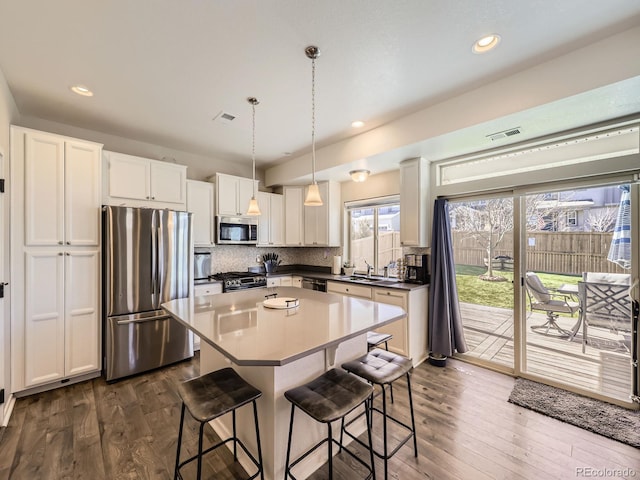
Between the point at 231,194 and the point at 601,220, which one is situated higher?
the point at 231,194

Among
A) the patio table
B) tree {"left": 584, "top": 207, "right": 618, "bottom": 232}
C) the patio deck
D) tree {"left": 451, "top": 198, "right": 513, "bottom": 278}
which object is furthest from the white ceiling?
the patio deck

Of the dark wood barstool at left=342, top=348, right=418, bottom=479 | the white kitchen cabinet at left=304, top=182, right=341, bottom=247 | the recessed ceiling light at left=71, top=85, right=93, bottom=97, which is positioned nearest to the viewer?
the dark wood barstool at left=342, top=348, right=418, bottom=479

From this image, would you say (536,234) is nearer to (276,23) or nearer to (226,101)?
(276,23)

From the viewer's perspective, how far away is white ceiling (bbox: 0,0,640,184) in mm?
1638

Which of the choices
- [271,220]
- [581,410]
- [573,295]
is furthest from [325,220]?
[581,410]

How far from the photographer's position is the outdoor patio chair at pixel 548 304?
2.84m

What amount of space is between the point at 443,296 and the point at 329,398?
2357 millimetres

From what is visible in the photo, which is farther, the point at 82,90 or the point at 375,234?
the point at 375,234

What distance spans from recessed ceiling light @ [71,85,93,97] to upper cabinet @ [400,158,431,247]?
3399 mm

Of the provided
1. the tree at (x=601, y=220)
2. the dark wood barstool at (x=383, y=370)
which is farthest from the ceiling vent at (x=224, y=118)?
the tree at (x=601, y=220)

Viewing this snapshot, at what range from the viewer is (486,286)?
3.36 meters

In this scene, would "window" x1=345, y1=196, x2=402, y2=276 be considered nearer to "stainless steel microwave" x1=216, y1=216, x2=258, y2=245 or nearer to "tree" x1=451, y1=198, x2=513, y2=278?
"tree" x1=451, y1=198, x2=513, y2=278

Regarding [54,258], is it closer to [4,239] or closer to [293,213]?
[4,239]

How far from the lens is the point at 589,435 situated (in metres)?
2.08
